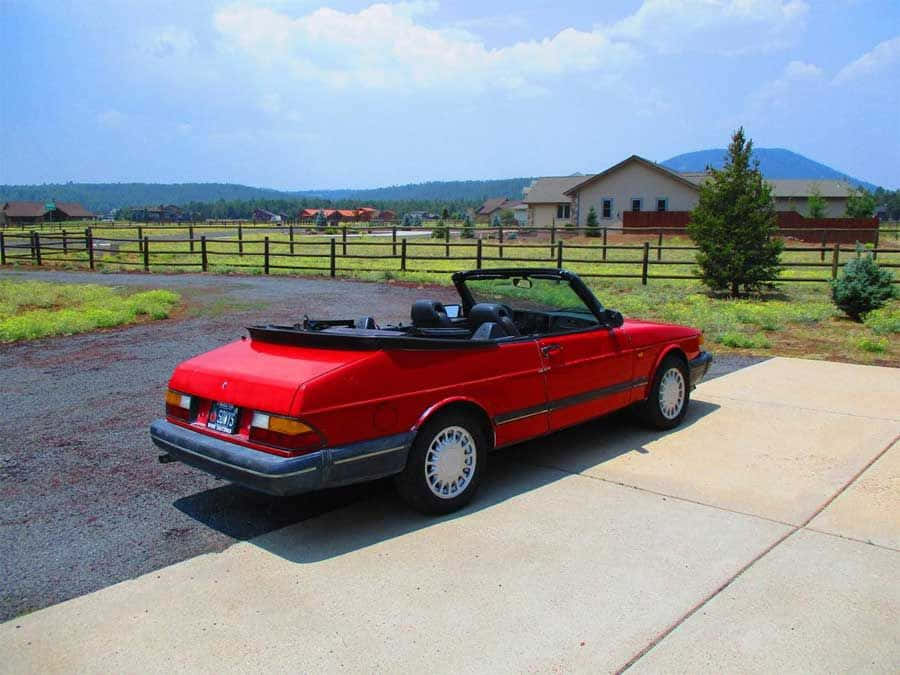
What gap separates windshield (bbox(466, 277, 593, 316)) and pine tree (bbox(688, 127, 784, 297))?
40.0 feet

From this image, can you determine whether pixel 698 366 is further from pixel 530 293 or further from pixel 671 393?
pixel 530 293

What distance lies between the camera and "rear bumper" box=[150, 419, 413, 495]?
3857 mm

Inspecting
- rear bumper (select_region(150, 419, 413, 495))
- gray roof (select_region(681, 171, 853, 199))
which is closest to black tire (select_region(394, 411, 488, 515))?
rear bumper (select_region(150, 419, 413, 495))

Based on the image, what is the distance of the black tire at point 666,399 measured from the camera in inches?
242

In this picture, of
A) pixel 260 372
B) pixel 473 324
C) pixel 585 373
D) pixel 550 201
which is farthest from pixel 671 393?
pixel 550 201

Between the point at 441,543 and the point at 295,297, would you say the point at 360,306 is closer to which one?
the point at 295,297

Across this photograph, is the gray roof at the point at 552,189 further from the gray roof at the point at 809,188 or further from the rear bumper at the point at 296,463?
the rear bumper at the point at 296,463

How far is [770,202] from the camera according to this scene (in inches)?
679

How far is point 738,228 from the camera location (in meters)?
16.9

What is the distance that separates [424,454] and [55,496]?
7.88 ft

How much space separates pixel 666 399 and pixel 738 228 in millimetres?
11975

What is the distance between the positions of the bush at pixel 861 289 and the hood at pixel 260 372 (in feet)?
37.4

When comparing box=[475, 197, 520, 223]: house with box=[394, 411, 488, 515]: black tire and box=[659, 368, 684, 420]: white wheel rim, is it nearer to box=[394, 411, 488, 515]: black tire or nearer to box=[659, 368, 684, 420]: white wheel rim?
box=[659, 368, 684, 420]: white wheel rim

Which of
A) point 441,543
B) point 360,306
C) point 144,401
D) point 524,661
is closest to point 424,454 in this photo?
point 441,543
